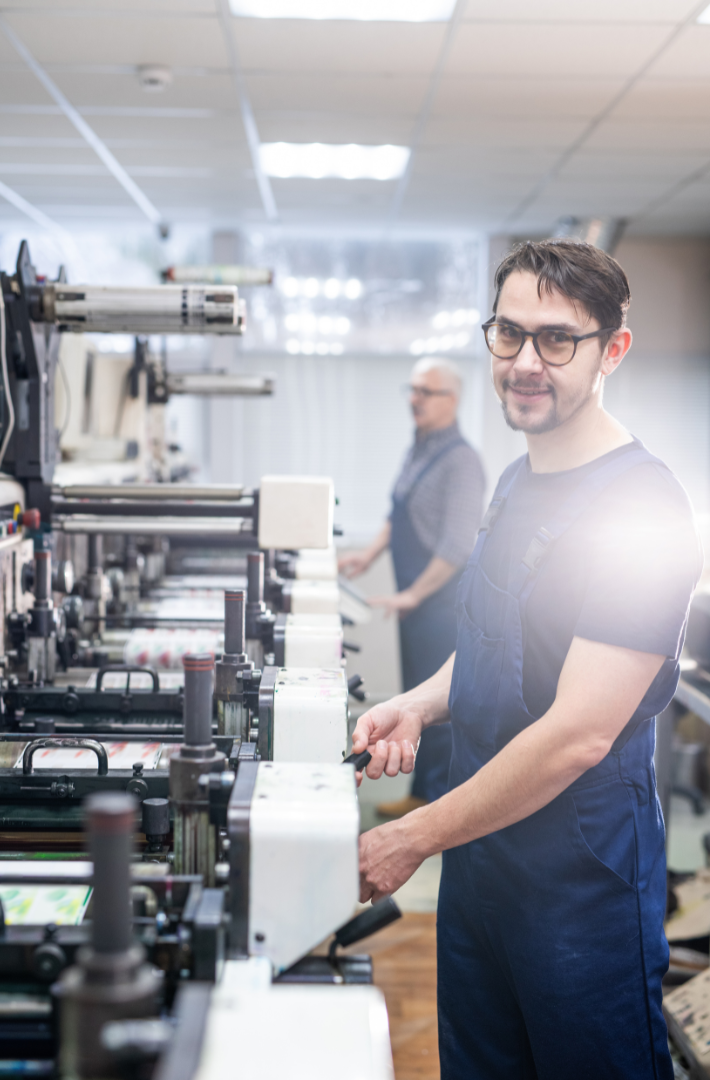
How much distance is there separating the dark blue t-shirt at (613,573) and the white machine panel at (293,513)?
0.48 metres

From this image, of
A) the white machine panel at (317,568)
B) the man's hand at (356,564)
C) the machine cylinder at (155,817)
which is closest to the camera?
the machine cylinder at (155,817)

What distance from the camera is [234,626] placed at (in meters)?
1.26

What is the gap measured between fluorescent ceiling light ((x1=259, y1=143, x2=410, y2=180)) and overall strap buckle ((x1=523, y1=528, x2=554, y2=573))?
2959 millimetres

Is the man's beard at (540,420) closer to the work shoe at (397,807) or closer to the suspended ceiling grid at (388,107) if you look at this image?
the suspended ceiling grid at (388,107)

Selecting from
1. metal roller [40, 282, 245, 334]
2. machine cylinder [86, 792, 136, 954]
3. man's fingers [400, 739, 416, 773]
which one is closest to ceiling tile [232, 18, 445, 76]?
metal roller [40, 282, 245, 334]

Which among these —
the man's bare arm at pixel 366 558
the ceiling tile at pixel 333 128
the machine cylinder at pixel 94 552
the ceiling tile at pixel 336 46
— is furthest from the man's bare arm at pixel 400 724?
the ceiling tile at pixel 333 128

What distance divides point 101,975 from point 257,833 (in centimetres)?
22

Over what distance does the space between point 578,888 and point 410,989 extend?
139 centimetres

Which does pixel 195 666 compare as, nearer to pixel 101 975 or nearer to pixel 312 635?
pixel 101 975

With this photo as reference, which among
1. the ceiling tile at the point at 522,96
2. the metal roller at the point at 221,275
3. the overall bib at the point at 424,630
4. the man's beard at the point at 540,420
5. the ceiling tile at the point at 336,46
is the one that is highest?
the ceiling tile at the point at 522,96

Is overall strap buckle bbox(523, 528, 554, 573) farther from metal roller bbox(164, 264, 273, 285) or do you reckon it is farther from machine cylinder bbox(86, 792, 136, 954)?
metal roller bbox(164, 264, 273, 285)

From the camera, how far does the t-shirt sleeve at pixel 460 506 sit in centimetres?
323

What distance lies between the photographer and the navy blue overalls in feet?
3.89

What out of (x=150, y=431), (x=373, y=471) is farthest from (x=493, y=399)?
(x=150, y=431)
